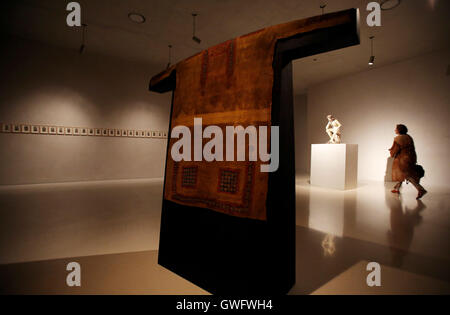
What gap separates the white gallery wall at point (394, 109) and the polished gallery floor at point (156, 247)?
338 cm

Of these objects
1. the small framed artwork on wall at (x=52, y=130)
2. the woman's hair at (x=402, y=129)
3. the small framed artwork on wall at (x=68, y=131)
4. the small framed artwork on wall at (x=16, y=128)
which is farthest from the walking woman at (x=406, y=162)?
the small framed artwork on wall at (x=16, y=128)

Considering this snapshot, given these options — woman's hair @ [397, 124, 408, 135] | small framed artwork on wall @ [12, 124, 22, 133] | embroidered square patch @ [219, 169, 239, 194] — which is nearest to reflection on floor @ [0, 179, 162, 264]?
embroidered square patch @ [219, 169, 239, 194]

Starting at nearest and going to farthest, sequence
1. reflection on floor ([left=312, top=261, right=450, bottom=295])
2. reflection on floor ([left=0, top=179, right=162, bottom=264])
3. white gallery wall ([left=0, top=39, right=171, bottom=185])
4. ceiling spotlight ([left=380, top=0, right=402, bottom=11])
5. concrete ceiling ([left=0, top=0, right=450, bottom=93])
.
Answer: reflection on floor ([left=312, top=261, right=450, bottom=295]), reflection on floor ([left=0, top=179, right=162, bottom=264]), ceiling spotlight ([left=380, top=0, right=402, bottom=11]), concrete ceiling ([left=0, top=0, right=450, bottom=93]), white gallery wall ([left=0, top=39, right=171, bottom=185])

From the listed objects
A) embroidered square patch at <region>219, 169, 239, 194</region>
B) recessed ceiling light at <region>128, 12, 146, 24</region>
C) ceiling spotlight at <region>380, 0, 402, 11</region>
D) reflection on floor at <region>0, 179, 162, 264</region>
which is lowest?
reflection on floor at <region>0, 179, 162, 264</region>

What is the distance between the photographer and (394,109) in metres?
6.70

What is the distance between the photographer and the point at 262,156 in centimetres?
114

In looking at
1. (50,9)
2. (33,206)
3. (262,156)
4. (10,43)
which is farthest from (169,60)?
(262,156)

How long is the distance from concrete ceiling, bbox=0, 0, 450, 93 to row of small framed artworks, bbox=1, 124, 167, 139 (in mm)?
2104

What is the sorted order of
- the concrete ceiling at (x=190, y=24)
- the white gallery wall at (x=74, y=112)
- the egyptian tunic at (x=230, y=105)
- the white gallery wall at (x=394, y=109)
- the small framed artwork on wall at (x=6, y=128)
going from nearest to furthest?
the egyptian tunic at (x=230, y=105), the concrete ceiling at (x=190, y=24), the small framed artwork on wall at (x=6, y=128), the white gallery wall at (x=74, y=112), the white gallery wall at (x=394, y=109)

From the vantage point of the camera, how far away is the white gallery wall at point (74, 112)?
17.4 feet

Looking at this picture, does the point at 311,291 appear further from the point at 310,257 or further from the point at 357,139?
the point at 357,139

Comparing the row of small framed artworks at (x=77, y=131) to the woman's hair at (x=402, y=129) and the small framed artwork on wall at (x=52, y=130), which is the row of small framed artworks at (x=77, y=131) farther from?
the woman's hair at (x=402, y=129)

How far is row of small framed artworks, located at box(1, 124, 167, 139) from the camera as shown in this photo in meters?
5.31

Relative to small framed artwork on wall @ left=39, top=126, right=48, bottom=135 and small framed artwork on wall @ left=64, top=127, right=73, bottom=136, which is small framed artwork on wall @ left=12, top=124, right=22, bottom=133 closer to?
small framed artwork on wall @ left=39, top=126, right=48, bottom=135
